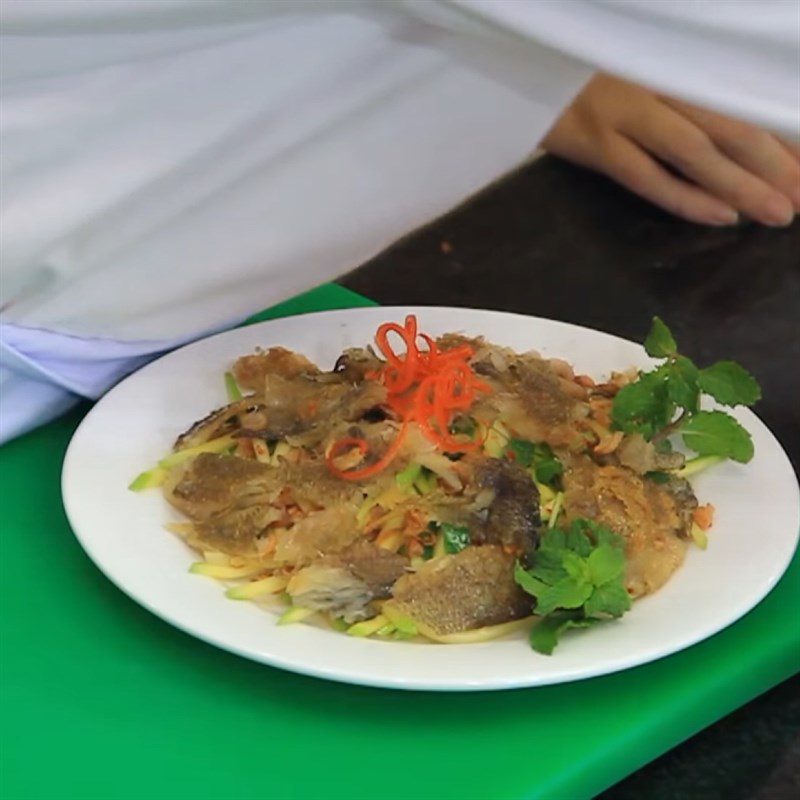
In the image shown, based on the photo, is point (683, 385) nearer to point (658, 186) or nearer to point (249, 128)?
point (249, 128)

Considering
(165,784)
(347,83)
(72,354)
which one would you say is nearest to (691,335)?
(347,83)

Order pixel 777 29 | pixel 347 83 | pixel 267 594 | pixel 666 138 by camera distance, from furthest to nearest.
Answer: pixel 666 138
pixel 347 83
pixel 267 594
pixel 777 29

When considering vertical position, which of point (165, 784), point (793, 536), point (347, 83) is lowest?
point (165, 784)

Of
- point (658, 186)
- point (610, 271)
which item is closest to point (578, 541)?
point (610, 271)

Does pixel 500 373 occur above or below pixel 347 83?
below

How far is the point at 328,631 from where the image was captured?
2.50 feet

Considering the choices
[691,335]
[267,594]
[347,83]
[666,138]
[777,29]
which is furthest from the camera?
[666,138]

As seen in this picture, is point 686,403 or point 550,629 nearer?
point 550,629

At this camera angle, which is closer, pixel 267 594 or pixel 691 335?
pixel 267 594

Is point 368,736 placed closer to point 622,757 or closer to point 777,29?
point 622,757

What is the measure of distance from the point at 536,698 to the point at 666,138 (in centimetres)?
92

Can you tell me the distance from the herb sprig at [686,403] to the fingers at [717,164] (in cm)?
61

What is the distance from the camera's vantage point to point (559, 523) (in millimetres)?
823

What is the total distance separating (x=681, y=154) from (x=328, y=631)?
0.93 metres
